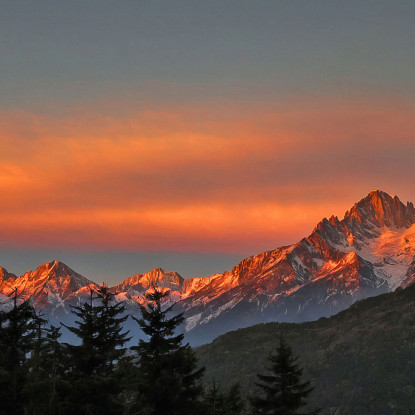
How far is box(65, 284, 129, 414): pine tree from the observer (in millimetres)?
48188

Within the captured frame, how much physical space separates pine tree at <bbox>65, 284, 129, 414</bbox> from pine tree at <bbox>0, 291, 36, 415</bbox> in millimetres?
3462

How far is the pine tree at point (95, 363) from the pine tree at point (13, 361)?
3.46 metres

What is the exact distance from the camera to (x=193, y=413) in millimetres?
52375

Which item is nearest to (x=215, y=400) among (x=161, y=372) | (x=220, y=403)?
(x=220, y=403)

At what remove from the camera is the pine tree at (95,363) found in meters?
48.2

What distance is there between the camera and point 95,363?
51594 millimetres

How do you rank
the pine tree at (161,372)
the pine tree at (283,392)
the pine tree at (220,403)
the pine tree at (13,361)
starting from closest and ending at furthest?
the pine tree at (13,361), the pine tree at (161,372), the pine tree at (283,392), the pine tree at (220,403)

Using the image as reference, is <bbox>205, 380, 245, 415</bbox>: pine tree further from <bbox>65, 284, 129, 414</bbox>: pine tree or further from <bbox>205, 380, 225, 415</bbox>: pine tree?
<bbox>65, 284, 129, 414</bbox>: pine tree

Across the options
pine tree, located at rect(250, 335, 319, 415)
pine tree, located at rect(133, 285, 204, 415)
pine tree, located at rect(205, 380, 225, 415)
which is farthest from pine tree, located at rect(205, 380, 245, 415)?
pine tree, located at rect(250, 335, 319, 415)

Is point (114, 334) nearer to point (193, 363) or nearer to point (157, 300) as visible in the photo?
point (157, 300)

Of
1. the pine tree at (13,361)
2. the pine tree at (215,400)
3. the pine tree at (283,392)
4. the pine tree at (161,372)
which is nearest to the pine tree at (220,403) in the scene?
the pine tree at (215,400)

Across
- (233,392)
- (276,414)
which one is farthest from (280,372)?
(233,392)

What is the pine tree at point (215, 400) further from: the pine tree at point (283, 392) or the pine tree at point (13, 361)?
the pine tree at point (13, 361)

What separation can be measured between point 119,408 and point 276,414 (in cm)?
1167
